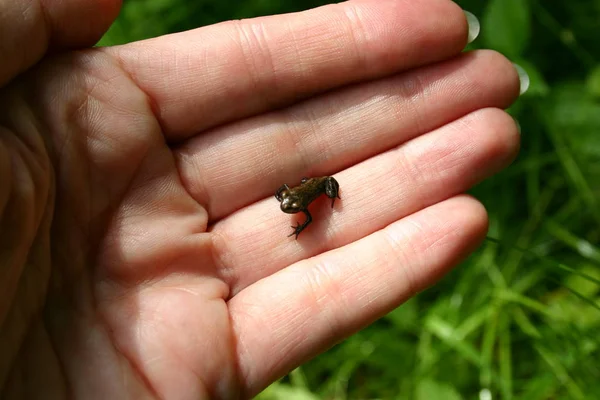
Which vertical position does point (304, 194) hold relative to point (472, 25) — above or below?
below

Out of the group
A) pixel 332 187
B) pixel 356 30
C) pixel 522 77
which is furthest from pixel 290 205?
pixel 522 77

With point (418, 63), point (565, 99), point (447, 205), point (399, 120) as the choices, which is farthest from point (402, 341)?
point (565, 99)

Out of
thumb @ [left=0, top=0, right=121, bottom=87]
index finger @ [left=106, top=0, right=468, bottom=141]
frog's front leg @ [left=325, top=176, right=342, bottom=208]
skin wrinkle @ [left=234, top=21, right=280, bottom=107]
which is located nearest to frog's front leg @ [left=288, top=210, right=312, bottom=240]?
frog's front leg @ [left=325, top=176, right=342, bottom=208]

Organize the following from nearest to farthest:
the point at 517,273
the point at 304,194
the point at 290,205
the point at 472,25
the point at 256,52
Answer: the point at 256,52, the point at 290,205, the point at 304,194, the point at 472,25, the point at 517,273

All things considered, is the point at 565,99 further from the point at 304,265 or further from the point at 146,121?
the point at 146,121

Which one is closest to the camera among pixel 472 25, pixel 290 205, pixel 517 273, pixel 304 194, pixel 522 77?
pixel 290 205

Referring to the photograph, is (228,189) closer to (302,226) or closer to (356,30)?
(302,226)
